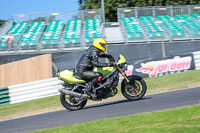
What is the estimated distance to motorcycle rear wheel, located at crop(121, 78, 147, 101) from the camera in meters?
8.16

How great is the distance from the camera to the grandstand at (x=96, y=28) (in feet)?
60.1

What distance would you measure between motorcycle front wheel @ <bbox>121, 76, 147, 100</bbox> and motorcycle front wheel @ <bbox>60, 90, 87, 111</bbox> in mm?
1263

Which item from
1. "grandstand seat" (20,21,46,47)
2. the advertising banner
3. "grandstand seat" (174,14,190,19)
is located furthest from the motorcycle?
"grandstand seat" (174,14,190,19)

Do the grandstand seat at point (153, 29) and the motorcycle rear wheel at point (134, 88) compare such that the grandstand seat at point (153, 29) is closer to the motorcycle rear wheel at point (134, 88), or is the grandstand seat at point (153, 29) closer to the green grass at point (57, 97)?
the green grass at point (57, 97)

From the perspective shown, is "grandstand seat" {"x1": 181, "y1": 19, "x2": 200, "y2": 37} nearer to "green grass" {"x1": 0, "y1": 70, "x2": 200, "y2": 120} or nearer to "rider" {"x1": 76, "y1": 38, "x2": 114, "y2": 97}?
"green grass" {"x1": 0, "y1": 70, "x2": 200, "y2": 120}

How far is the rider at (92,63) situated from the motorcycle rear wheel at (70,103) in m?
0.52

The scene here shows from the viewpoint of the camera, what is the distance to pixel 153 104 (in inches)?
296

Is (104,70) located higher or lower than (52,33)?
higher

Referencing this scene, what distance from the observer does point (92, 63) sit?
799 centimetres

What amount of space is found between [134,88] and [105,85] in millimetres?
811

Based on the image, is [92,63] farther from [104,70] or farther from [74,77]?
[74,77]

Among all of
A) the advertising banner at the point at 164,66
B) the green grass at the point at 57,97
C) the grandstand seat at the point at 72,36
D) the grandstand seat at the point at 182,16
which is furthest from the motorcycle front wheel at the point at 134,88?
the grandstand seat at the point at 182,16

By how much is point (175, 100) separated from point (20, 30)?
59.1ft

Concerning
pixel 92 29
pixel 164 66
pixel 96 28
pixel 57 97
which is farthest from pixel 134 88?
pixel 96 28
